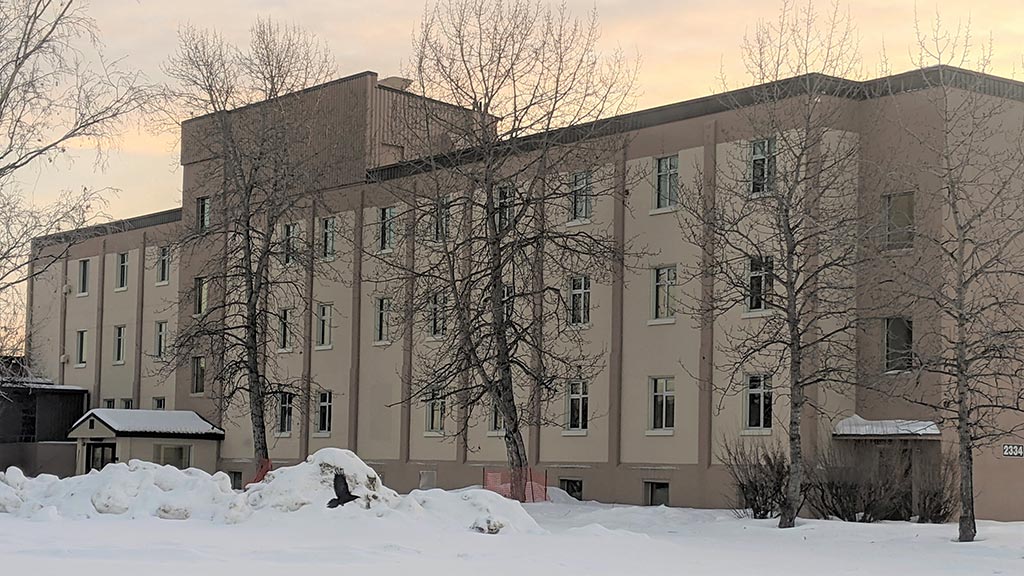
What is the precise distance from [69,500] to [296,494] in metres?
3.70

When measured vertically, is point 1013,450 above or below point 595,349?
below

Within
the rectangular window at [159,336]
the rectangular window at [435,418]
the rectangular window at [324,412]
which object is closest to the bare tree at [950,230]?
the rectangular window at [435,418]

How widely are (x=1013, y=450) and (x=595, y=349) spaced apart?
40.1ft

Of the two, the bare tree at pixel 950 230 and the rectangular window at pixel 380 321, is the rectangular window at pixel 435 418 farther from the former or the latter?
the bare tree at pixel 950 230

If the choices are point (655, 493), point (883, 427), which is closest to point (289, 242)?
point (655, 493)

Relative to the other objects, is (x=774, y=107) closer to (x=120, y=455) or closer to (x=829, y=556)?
(x=829, y=556)

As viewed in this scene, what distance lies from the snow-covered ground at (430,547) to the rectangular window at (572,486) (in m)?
13.4

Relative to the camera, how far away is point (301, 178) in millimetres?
43969

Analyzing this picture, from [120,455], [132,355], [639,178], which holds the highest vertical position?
[639,178]

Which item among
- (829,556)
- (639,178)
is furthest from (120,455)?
(829,556)

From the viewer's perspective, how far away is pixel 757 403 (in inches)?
1353

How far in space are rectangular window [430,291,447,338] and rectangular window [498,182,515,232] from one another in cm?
257

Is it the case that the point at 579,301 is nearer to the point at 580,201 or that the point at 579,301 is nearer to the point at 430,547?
the point at 580,201

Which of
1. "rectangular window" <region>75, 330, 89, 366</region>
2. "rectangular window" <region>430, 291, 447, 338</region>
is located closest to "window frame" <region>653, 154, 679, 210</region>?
"rectangular window" <region>430, 291, 447, 338</region>
